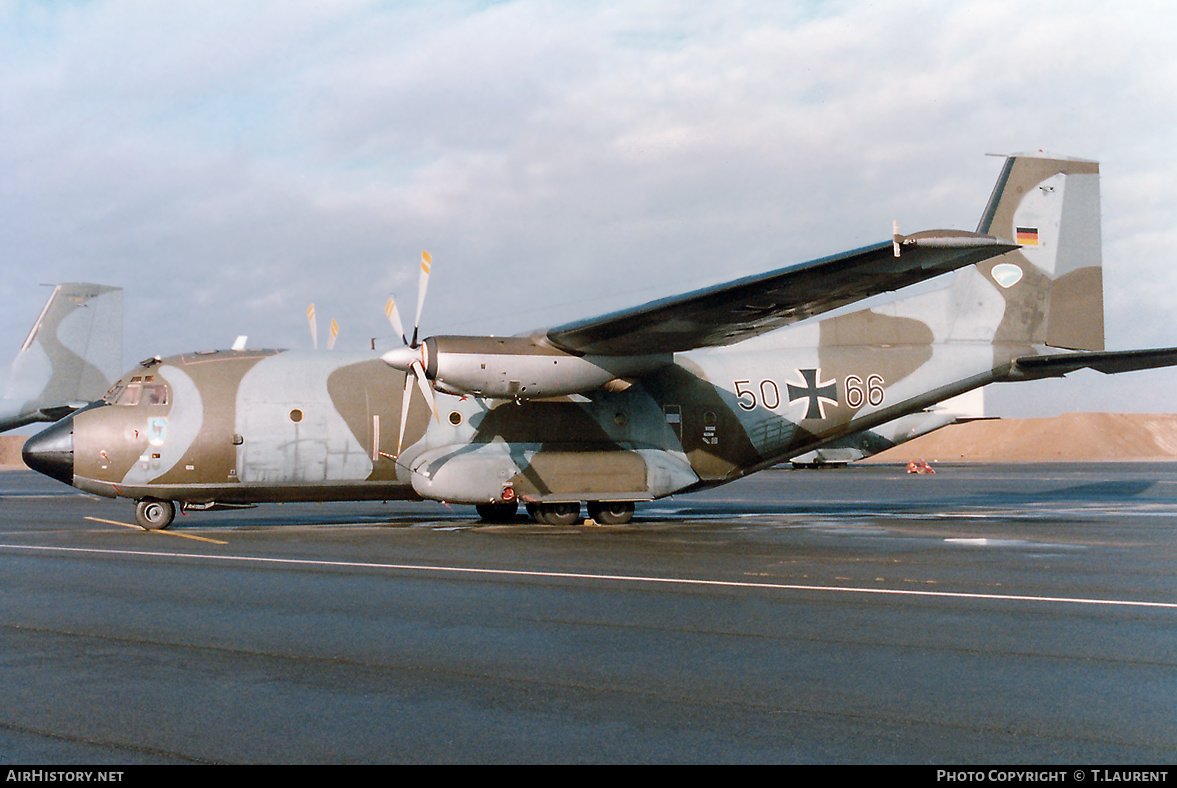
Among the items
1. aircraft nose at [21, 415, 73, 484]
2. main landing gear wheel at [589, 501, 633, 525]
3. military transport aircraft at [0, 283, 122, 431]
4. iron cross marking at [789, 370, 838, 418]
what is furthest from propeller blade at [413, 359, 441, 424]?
military transport aircraft at [0, 283, 122, 431]

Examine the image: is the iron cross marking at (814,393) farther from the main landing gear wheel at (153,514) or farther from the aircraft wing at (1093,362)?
the main landing gear wheel at (153,514)

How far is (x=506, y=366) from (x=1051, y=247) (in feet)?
43.7

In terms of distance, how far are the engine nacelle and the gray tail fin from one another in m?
9.48

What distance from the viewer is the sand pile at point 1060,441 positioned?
108562 millimetres

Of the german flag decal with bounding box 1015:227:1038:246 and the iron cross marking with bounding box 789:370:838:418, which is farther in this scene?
the german flag decal with bounding box 1015:227:1038:246

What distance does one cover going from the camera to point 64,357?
31.3m

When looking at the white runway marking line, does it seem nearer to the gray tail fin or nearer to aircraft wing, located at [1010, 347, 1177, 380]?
aircraft wing, located at [1010, 347, 1177, 380]

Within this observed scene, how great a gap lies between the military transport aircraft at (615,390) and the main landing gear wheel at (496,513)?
0.09 metres

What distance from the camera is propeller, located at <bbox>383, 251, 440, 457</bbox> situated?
16.6m

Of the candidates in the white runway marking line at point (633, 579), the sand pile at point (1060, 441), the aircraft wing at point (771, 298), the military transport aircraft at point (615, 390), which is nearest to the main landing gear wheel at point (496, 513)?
the military transport aircraft at point (615, 390)

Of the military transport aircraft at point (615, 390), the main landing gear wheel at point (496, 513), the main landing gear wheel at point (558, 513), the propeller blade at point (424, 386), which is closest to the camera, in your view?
Answer: the military transport aircraft at point (615, 390)

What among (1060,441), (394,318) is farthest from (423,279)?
(1060,441)

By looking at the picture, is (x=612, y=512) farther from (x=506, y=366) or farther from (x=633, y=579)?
(x=633, y=579)

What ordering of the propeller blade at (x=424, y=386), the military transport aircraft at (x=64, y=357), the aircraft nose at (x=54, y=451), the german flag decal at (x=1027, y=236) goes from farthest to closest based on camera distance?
the military transport aircraft at (x=64, y=357)
the german flag decal at (x=1027, y=236)
the aircraft nose at (x=54, y=451)
the propeller blade at (x=424, y=386)
